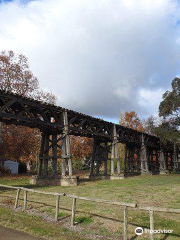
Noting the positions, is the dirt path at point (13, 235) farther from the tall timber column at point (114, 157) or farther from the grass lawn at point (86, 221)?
the tall timber column at point (114, 157)

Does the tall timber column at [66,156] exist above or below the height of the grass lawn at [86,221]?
above

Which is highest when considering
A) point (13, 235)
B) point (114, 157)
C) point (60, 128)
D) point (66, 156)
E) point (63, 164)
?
point (60, 128)

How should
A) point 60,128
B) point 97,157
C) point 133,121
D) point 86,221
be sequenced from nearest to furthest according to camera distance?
1. point 86,221
2. point 60,128
3. point 97,157
4. point 133,121

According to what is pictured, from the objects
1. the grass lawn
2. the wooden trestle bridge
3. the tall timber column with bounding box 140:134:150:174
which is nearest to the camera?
the grass lawn

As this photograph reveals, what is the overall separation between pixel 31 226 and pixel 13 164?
27.9 meters

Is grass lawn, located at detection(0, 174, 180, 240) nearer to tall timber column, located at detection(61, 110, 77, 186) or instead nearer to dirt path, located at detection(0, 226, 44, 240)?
dirt path, located at detection(0, 226, 44, 240)

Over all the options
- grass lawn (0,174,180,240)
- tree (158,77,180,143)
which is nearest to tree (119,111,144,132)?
tree (158,77,180,143)

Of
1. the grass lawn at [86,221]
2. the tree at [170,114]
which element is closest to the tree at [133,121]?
the tree at [170,114]

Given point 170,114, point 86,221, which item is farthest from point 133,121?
point 86,221

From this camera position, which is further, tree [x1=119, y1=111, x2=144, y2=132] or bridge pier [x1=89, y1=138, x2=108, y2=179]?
tree [x1=119, y1=111, x2=144, y2=132]

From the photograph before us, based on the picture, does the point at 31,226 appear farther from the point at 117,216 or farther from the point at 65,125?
the point at 65,125

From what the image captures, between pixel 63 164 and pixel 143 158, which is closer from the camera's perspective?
pixel 63 164

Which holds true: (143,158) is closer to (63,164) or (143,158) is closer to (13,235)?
(63,164)

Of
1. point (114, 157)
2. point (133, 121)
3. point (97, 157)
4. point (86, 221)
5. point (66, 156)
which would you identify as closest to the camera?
point (86, 221)
